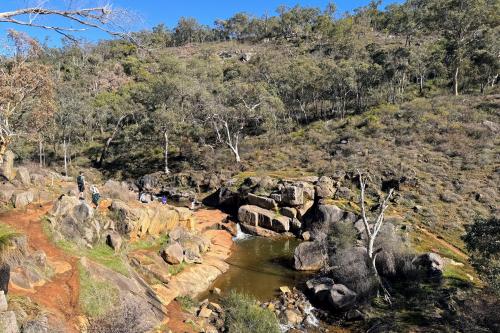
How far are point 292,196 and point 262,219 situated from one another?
3.17 m

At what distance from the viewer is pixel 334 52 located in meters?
92.9

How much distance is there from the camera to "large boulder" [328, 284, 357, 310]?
1884 centimetres

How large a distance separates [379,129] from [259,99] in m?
16.4

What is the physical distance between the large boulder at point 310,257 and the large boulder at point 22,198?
15375mm

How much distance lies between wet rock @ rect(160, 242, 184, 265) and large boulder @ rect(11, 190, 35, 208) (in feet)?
23.7

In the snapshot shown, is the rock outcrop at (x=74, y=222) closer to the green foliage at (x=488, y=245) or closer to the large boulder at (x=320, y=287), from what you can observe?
the large boulder at (x=320, y=287)

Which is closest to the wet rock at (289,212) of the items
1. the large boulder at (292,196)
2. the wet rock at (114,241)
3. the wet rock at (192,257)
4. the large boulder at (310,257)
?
the large boulder at (292,196)

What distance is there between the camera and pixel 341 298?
62.2ft

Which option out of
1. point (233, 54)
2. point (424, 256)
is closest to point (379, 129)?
point (424, 256)

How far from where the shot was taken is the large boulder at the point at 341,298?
1884 cm

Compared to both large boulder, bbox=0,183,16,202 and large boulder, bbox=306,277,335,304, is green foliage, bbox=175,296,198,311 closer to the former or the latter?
large boulder, bbox=306,277,335,304

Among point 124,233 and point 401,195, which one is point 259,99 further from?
point 124,233

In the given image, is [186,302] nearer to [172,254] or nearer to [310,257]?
[172,254]

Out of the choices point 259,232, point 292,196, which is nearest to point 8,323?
point 259,232
